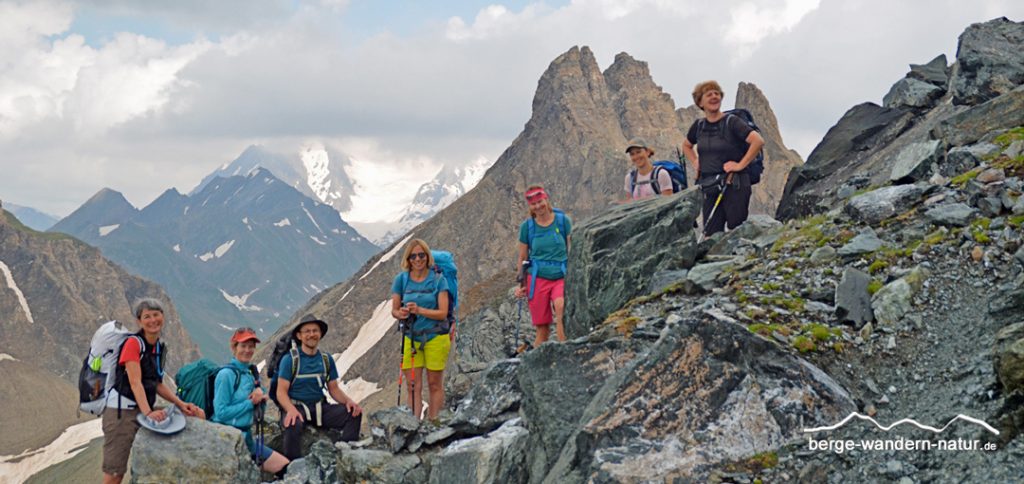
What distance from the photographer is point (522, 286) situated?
47.5 ft

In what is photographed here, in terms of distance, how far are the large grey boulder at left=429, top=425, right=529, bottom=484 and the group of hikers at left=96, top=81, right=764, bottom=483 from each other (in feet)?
7.41

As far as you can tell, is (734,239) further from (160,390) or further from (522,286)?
(160,390)

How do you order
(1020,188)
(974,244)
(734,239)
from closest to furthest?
(974,244) < (1020,188) < (734,239)

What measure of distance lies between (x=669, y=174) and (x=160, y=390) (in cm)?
979

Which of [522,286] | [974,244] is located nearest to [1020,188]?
[974,244]

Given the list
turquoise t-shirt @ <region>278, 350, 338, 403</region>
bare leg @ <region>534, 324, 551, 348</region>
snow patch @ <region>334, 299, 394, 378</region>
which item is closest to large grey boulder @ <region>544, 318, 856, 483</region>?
bare leg @ <region>534, 324, 551, 348</region>

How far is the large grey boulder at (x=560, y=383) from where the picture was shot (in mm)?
9180

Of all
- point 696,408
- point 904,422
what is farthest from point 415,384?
point 904,422

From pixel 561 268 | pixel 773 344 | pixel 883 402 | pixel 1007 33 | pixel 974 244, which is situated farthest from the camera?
pixel 1007 33

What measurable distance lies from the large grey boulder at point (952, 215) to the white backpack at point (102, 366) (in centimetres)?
1128

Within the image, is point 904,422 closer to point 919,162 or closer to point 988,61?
Answer: point 919,162

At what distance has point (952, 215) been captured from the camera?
34.7 feet

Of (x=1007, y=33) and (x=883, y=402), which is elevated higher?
(x=1007, y=33)

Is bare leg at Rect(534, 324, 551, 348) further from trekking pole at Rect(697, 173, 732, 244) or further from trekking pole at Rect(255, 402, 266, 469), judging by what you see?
trekking pole at Rect(255, 402, 266, 469)
